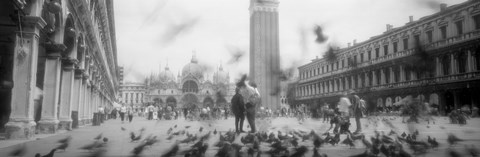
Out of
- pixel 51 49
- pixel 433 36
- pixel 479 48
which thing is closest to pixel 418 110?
pixel 479 48

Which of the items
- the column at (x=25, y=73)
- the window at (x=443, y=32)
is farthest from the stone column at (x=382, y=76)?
the column at (x=25, y=73)

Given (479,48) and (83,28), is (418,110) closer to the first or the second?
(479,48)

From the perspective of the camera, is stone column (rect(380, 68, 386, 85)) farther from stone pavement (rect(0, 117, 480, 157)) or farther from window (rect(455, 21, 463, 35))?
stone pavement (rect(0, 117, 480, 157))

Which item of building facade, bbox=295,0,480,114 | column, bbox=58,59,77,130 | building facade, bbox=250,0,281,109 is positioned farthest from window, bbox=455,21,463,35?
column, bbox=58,59,77,130

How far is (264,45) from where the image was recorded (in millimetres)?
61000

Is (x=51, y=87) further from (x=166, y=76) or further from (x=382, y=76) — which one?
(x=166, y=76)

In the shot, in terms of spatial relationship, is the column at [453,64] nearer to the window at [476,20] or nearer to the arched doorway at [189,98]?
the window at [476,20]

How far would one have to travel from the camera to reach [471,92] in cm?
2950

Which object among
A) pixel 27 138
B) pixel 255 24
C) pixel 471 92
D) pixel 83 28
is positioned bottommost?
pixel 27 138

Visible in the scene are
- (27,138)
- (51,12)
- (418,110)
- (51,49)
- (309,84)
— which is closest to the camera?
(27,138)

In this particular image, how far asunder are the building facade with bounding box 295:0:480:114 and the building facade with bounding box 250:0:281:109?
9157 mm

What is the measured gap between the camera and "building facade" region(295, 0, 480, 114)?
29734mm

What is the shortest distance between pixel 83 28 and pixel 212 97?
96.4 metres

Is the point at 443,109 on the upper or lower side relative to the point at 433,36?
lower
